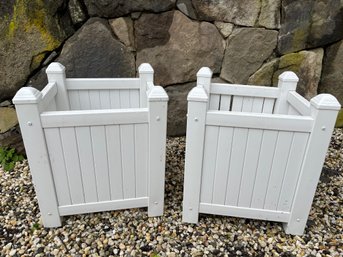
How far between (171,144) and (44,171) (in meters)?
1.34

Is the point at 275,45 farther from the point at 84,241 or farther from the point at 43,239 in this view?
the point at 43,239

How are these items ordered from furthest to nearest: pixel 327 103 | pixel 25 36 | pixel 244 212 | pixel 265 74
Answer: pixel 265 74
pixel 25 36
pixel 244 212
pixel 327 103

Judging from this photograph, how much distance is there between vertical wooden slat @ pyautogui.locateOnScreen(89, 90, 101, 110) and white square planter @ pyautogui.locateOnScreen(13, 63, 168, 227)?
0.23 meters

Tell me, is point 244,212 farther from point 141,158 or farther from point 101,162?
point 101,162

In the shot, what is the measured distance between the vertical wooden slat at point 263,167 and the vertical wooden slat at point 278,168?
0.07 feet

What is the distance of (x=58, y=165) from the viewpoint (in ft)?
4.80

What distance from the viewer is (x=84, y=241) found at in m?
1.53

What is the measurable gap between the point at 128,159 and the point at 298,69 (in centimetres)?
191

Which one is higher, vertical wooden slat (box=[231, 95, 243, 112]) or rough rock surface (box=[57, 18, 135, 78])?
rough rock surface (box=[57, 18, 135, 78])

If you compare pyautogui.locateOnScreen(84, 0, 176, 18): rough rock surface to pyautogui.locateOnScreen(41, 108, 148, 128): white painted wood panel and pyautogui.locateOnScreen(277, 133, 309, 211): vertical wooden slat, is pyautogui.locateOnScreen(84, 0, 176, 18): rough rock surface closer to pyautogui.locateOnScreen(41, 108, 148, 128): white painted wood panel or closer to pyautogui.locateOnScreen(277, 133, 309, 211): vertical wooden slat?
pyautogui.locateOnScreen(41, 108, 148, 128): white painted wood panel

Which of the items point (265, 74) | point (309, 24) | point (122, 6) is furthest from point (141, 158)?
point (309, 24)

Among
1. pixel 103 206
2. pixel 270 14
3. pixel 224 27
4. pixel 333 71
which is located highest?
pixel 270 14

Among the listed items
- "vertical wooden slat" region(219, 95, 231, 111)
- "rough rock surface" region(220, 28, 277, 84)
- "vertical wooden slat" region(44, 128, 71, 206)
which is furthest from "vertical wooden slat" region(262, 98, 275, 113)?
"vertical wooden slat" region(44, 128, 71, 206)

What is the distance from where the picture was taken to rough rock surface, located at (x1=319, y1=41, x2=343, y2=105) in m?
2.51
